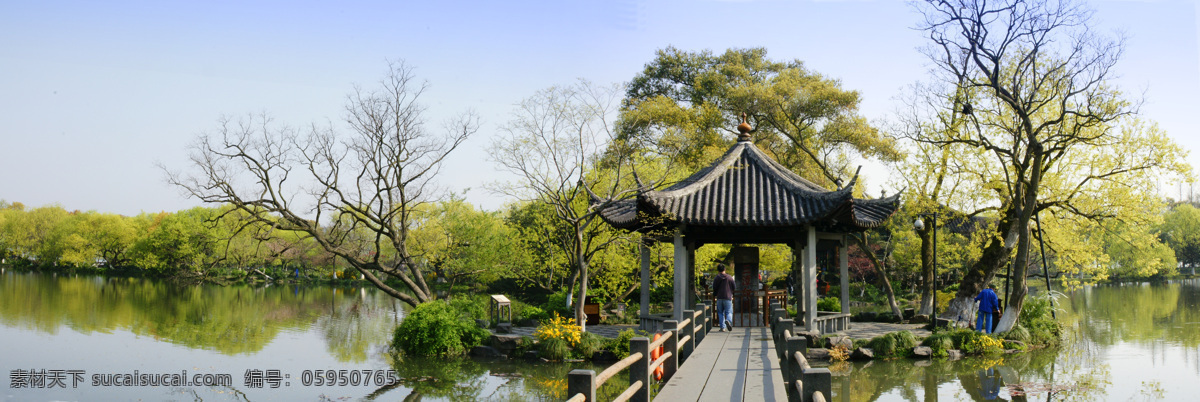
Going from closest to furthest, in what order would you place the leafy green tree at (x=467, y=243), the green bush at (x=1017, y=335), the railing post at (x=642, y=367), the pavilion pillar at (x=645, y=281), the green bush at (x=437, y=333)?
the railing post at (x=642, y=367), the pavilion pillar at (x=645, y=281), the green bush at (x=1017, y=335), the green bush at (x=437, y=333), the leafy green tree at (x=467, y=243)

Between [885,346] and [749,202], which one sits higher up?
[749,202]

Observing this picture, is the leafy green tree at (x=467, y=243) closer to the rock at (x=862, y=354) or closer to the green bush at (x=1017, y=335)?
the rock at (x=862, y=354)

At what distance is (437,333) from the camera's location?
52.2 ft

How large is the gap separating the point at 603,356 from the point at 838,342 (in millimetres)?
4510

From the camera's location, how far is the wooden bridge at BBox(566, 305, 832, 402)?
4.90 m

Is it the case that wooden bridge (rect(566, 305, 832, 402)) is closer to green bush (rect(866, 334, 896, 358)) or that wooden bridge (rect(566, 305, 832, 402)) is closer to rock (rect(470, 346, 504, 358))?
green bush (rect(866, 334, 896, 358))

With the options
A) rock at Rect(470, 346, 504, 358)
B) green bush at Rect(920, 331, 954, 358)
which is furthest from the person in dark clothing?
rock at Rect(470, 346, 504, 358)

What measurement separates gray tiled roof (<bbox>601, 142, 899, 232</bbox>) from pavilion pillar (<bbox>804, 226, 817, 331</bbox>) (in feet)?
1.28

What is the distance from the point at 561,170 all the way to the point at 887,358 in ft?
25.8

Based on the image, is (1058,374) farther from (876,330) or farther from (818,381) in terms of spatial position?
(818,381)

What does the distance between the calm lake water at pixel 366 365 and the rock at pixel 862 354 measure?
0.28 metres

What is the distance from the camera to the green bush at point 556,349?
15.1 meters

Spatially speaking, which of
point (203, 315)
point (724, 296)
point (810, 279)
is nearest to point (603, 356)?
point (724, 296)

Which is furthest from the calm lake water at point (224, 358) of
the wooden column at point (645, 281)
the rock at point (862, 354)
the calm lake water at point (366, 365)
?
the rock at point (862, 354)
